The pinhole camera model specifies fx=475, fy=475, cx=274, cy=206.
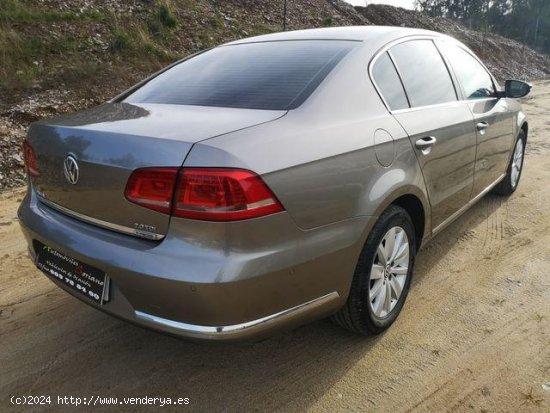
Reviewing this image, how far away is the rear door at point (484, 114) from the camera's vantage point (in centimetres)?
335

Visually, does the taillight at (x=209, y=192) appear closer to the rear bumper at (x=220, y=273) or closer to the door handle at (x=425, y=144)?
the rear bumper at (x=220, y=273)

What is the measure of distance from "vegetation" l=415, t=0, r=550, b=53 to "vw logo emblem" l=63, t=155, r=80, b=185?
40.4 metres

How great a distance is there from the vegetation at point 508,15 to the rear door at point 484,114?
3750 centimetres

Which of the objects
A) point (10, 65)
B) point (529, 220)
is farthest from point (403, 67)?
Result: point (10, 65)

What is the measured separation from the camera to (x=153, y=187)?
1.76 m

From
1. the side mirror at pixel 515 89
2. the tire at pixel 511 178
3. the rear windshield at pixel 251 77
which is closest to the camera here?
the rear windshield at pixel 251 77

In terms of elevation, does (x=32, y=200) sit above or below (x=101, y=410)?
above

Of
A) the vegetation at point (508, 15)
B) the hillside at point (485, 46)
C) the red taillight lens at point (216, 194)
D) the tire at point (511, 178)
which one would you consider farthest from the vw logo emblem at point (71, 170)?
the vegetation at point (508, 15)

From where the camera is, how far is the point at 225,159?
5.57 feet

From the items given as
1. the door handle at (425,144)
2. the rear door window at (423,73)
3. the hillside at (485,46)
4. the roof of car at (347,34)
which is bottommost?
the hillside at (485,46)

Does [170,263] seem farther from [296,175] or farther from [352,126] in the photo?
[352,126]

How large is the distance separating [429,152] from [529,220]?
1.94m

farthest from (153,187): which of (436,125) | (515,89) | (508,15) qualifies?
(508,15)

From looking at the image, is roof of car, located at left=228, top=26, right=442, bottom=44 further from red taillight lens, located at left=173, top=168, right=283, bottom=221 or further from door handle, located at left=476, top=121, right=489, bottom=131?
red taillight lens, located at left=173, top=168, right=283, bottom=221
